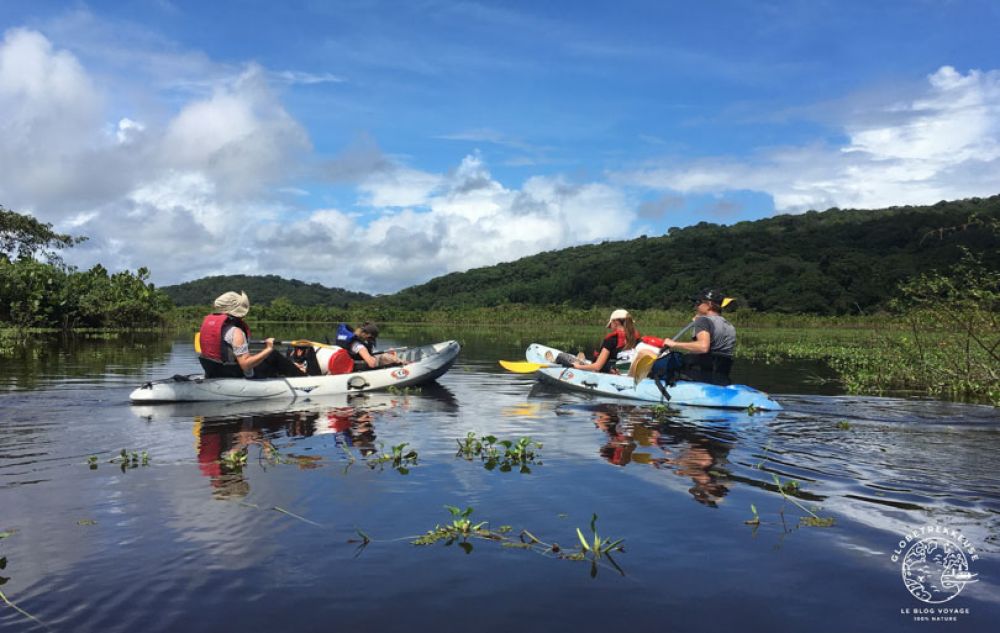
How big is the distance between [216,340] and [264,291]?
435 ft

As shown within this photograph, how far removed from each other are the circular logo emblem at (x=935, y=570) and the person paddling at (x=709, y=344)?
21.3 feet

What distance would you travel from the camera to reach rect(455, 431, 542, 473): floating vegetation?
7715 mm

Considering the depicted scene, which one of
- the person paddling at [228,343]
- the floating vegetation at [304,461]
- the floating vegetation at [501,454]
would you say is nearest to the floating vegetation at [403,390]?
the person paddling at [228,343]

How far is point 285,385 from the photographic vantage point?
1305cm

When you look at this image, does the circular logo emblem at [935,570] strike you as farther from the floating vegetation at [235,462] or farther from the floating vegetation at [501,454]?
the floating vegetation at [235,462]

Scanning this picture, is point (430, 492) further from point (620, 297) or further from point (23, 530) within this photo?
point (620, 297)

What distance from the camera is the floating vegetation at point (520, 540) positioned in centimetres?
496

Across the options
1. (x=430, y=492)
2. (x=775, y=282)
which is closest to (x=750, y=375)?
(x=430, y=492)

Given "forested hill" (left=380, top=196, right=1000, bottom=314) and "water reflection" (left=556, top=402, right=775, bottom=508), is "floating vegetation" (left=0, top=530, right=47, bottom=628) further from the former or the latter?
"forested hill" (left=380, top=196, right=1000, bottom=314)

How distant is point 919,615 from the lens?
414cm

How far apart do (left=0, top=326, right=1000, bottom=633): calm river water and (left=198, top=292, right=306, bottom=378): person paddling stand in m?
1.77

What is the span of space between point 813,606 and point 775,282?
8087 cm

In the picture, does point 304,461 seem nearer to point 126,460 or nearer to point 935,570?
point 126,460

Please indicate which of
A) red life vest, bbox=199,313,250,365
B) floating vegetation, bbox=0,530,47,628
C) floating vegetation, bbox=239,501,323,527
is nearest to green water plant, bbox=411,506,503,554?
floating vegetation, bbox=239,501,323,527
